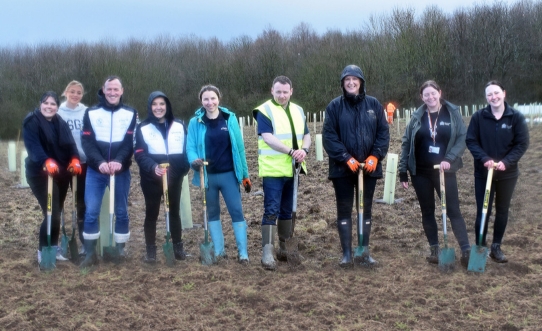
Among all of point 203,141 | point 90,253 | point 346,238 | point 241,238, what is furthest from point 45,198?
point 346,238

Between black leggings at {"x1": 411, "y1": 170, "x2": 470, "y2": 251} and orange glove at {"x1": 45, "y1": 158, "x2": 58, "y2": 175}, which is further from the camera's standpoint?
black leggings at {"x1": 411, "y1": 170, "x2": 470, "y2": 251}

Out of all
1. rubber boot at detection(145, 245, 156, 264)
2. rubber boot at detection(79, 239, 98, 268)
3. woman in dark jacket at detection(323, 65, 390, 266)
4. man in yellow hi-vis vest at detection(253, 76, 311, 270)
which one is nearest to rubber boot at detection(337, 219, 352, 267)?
woman in dark jacket at detection(323, 65, 390, 266)

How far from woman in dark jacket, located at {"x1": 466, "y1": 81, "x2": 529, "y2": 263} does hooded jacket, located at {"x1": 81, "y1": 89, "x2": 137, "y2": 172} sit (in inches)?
136

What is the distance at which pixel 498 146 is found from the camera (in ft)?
18.1

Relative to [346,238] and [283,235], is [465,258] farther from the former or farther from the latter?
[283,235]

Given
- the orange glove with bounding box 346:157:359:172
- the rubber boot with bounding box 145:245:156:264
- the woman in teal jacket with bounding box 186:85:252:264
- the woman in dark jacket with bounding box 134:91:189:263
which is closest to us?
the orange glove with bounding box 346:157:359:172

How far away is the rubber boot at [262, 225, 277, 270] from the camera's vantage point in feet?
17.9

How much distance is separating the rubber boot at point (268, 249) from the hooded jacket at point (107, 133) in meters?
1.57

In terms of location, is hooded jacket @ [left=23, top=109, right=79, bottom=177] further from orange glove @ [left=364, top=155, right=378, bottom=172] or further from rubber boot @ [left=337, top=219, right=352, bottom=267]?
orange glove @ [left=364, top=155, right=378, bottom=172]

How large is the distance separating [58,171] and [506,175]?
4.45 meters

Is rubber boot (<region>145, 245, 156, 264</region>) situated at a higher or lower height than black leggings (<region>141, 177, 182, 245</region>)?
lower

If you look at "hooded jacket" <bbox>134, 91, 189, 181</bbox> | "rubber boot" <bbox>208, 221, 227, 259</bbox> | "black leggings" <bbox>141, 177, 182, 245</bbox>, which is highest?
"hooded jacket" <bbox>134, 91, 189, 181</bbox>

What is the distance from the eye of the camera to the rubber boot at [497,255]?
18.4ft

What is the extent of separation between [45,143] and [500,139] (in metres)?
4.50
